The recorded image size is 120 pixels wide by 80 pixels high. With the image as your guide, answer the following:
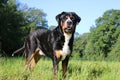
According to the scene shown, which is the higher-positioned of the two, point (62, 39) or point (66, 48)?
point (62, 39)

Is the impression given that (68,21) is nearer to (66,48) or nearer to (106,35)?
(66,48)

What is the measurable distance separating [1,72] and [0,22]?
46781 mm

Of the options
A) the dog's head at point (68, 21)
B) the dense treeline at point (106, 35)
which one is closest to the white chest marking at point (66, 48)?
the dog's head at point (68, 21)

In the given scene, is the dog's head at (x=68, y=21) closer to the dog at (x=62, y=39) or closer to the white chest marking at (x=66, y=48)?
the dog at (x=62, y=39)

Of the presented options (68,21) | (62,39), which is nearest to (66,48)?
(62,39)

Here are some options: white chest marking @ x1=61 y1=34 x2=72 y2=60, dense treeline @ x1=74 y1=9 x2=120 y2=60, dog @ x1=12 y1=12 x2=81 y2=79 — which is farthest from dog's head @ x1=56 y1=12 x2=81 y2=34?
dense treeline @ x1=74 y1=9 x2=120 y2=60

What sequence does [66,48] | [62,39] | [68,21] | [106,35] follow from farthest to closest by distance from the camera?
[106,35], [62,39], [66,48], [68,21]

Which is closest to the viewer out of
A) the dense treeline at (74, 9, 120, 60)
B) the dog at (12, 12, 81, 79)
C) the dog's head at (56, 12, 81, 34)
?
the dog's head at (56, 12, 81, 34)

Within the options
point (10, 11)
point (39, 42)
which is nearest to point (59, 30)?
point (39, 42)

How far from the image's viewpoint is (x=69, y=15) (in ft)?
31.0

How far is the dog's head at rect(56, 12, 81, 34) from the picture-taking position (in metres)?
9.22

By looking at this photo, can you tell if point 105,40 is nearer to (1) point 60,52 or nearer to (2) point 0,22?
(2) point 0,22

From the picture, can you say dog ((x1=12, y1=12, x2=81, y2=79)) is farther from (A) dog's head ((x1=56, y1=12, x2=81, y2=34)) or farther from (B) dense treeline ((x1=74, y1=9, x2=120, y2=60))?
(B) dense treeline ((x1=74, y1=9, x2=120, y2=60))

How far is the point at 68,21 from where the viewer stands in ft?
30.2
